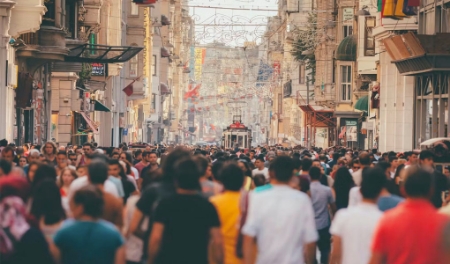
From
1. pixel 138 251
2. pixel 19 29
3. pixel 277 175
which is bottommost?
pixel 138 251

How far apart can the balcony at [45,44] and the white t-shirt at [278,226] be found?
27.9 m

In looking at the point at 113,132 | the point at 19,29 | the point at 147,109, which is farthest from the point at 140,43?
the point at 19,29

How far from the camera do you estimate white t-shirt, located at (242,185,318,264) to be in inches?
381

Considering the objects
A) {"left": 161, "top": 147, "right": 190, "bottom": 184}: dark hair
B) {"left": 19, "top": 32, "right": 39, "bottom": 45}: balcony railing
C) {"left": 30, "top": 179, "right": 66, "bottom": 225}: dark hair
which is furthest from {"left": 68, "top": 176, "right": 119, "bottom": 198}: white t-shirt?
{"left": 19, "top": 32, "right": 39, "bottom": 45}: balcony railing

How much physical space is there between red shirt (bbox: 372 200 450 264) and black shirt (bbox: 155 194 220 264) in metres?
1.31

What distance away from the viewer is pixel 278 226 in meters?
9.70

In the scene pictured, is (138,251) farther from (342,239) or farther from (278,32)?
(278,32)

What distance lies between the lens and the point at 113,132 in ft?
230

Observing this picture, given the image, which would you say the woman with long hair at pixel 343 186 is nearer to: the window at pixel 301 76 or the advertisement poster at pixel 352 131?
the advertisement poster at pixel 352 131

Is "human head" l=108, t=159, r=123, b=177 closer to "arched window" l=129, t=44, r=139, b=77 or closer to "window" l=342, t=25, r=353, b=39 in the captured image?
"window" l=342, t=25, r=353, b=39

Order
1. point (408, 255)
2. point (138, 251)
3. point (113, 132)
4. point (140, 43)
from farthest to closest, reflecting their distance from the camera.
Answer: point (140, 43)
point (113, 132)
point (138, 251)
point (408, 255)

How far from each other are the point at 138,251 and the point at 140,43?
6735 cm

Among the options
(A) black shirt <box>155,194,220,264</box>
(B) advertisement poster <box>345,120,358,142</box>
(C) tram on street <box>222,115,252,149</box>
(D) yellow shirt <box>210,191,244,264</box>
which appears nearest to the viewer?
(A) black shirt <box>155,194,220,264</box>

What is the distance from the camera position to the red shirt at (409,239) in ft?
26.7
